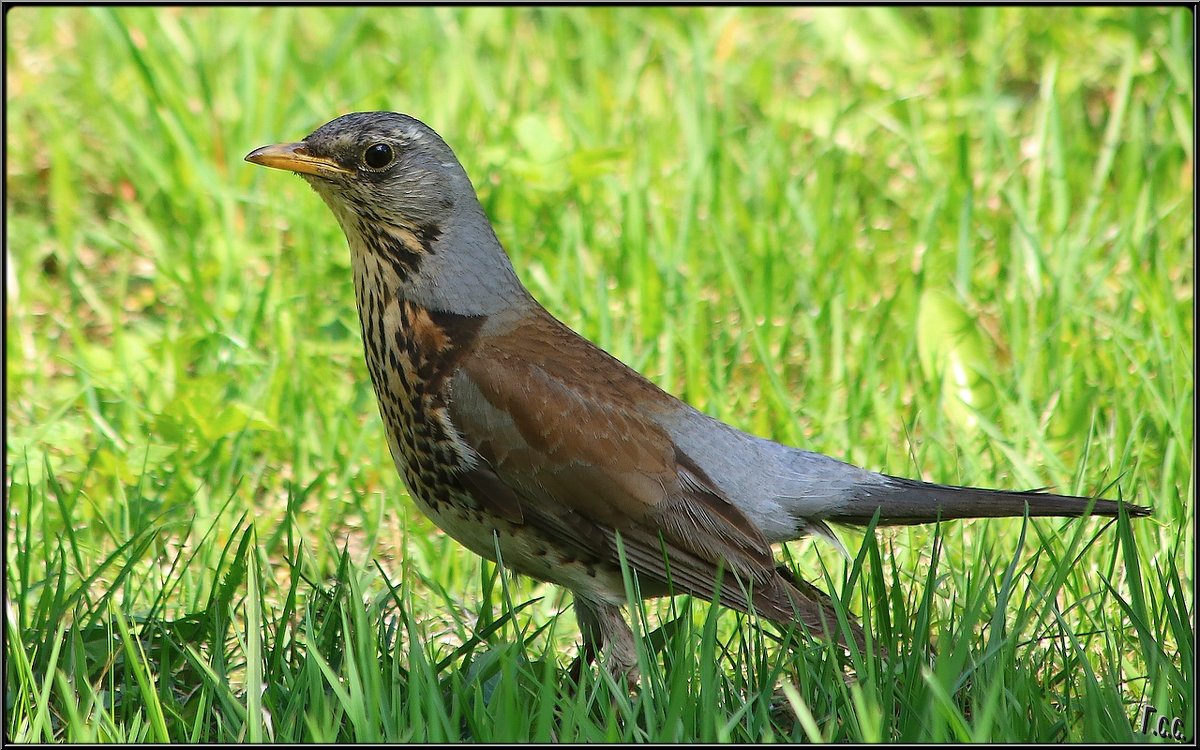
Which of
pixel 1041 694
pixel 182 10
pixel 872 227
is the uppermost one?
pixel 182 10

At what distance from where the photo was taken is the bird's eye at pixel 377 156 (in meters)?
3.97

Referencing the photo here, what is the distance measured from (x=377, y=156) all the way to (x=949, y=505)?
176 cm

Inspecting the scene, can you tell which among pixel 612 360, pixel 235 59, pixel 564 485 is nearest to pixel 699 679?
pixel 564 485

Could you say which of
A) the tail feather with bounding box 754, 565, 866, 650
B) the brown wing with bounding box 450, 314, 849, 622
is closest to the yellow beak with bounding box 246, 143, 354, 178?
the brown wing with bounding box 450, 314, 849, 622

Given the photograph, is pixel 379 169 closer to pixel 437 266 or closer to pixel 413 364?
pixel 437 266

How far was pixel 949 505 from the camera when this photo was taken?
12.5ft

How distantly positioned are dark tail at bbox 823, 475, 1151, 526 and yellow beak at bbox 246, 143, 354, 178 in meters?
1.63

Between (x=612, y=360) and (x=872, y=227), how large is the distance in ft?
8.21

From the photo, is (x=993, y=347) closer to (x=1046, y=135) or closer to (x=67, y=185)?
(x=1046, y=135)

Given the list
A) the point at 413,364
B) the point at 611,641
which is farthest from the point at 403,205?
the point at 611,641

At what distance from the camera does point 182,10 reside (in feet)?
24.2

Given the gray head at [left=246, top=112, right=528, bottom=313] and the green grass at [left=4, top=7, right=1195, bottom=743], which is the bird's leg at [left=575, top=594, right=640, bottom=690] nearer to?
the green grass at [left=4, top=7, right=1195, bottom=743]

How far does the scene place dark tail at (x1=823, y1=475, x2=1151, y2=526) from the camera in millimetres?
3693

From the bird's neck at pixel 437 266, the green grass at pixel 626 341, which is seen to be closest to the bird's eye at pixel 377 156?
the bird's neck at pixel 437 266
